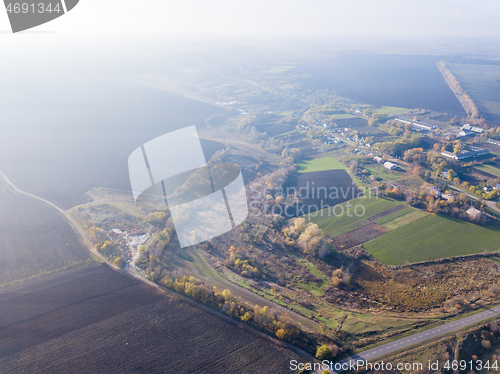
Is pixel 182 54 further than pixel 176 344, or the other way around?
pixel 182 54

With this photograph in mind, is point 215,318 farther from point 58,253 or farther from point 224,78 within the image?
point 224,78

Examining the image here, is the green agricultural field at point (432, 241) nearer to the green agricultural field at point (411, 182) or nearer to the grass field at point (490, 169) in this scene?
the green agricultural field at point (411, 182)

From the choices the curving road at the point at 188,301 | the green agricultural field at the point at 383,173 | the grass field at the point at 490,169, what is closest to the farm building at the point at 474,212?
the green agricultural field at the point at 383,173

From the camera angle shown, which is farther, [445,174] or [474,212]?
[445,174]

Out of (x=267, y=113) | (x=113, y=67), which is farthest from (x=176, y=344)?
(x=113, y=67)

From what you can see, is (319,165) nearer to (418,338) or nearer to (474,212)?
(474,212)

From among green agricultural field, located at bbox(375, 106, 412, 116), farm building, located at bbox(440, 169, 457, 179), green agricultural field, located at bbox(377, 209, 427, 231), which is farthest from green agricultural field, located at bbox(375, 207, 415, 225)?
green agricultural field, located at bbox(375, 106, 412, 116)

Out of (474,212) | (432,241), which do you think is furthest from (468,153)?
(432,241)
